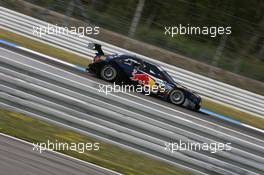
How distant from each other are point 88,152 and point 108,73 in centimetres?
589

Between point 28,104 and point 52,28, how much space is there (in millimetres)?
8565

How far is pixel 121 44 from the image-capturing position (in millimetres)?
18391

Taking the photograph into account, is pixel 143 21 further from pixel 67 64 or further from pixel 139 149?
pixel 139 149

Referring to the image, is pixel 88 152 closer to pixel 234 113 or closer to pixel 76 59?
pixel 234 113

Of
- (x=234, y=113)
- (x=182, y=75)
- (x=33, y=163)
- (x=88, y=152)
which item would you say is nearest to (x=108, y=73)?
(x=182, y=75)

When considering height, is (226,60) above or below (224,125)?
above

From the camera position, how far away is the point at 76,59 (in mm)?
17344

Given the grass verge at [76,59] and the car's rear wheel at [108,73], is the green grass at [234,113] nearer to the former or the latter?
the grass verge at [76,59]

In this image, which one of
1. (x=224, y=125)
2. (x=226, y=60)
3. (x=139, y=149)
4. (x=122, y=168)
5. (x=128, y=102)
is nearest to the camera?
(x=122, y=168)

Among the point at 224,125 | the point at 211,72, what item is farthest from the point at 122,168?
the point at 211,72

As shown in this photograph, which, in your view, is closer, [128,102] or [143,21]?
[128,102]

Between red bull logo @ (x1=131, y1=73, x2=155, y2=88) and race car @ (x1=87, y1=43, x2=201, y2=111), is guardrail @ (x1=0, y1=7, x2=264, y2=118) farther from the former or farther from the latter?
red bull logo @ (x1=131, y1=73, x2=155, y2=88)

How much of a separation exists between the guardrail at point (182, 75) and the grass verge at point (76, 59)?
293 mm

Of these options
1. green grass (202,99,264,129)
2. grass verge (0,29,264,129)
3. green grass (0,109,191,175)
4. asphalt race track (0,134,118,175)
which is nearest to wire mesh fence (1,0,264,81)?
grass verge (0,29,264,129)
